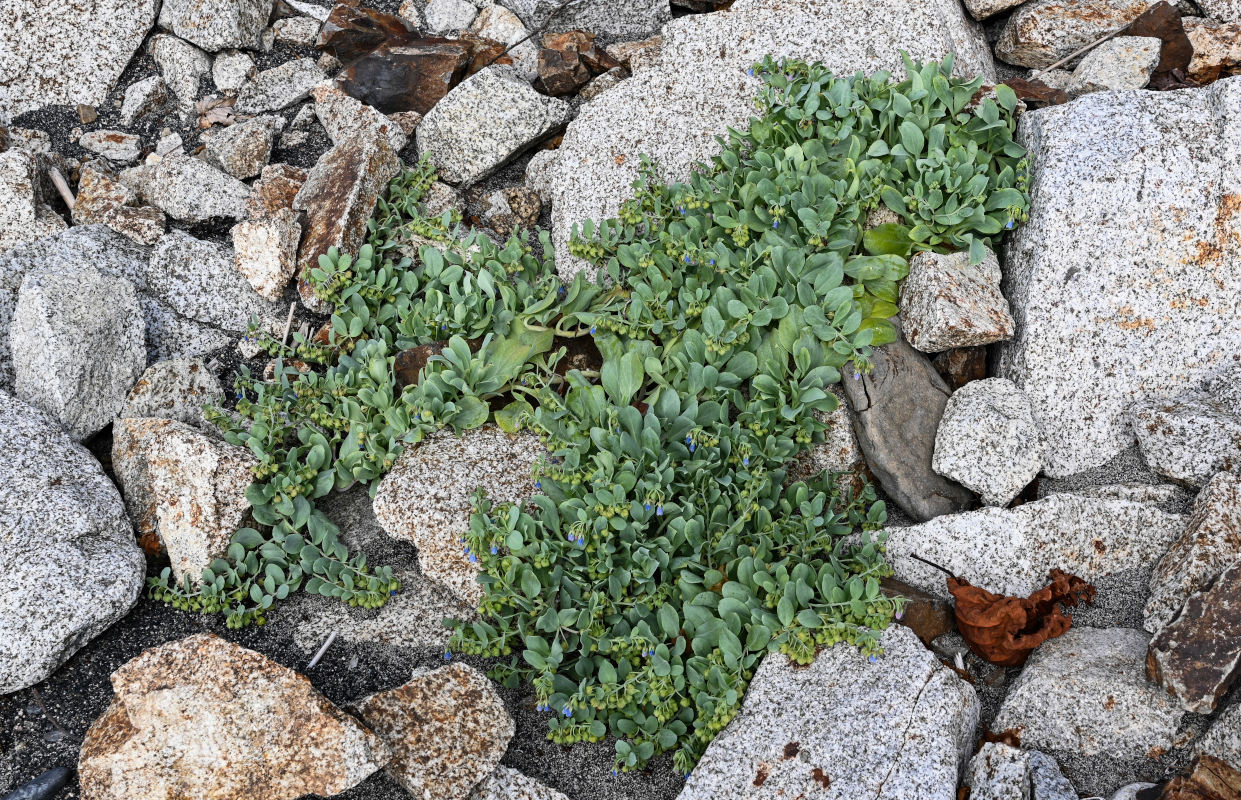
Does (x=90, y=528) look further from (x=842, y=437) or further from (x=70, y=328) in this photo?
(x=842, y=437)

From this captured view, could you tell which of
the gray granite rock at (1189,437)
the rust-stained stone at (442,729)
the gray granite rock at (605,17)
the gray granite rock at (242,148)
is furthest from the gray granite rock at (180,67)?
the gray granite rock at (1189,437)

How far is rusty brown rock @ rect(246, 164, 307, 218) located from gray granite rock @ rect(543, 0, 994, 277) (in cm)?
139

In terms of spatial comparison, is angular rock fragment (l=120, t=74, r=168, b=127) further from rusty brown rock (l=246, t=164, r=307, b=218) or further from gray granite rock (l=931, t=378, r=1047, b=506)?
gray granite rock (l=931, t=378, r=1047, b=506)

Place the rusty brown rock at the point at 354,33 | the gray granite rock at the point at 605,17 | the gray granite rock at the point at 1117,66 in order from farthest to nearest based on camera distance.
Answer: the gray granite rock at the point at 605,17 < the rusty brown rock at the point at 354,33 < the gray granite rock at the point at 1117,66

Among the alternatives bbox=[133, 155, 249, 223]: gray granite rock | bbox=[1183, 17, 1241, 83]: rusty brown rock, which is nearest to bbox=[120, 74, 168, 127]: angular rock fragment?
bbox=[133, 155, 249, 223]: gray granite rock

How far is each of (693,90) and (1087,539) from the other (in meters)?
2.88

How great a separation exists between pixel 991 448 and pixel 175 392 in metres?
3.58

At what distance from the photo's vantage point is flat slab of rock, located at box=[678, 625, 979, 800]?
10.1 ft

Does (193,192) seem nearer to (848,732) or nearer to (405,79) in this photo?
(405,79)

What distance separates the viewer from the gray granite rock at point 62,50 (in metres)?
5.93

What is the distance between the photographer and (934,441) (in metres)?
4.07

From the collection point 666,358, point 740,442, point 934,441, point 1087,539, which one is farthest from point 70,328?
point 1087,539

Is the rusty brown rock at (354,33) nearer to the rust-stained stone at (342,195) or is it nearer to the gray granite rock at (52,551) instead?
the rust-stained stone at (342,195)

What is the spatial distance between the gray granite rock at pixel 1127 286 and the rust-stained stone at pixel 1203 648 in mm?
939
